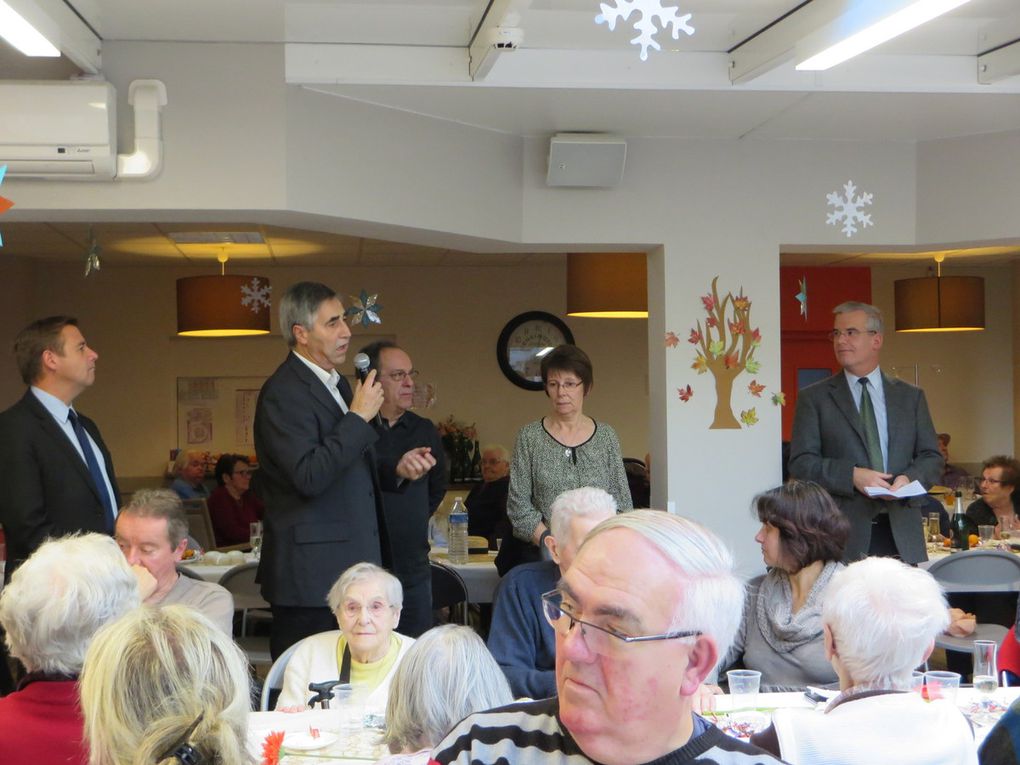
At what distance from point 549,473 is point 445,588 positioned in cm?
110

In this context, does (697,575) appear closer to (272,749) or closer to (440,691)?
(440,691)

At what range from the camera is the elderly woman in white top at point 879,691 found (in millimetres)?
2133

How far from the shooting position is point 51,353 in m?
4.41

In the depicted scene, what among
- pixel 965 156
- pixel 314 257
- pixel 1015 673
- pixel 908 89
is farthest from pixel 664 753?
pixel 314 257

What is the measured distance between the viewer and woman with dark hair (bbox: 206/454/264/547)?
8578 mm

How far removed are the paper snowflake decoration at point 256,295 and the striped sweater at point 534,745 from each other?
302 inches

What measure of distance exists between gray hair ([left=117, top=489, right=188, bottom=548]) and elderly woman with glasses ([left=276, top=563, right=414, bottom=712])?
59 cm

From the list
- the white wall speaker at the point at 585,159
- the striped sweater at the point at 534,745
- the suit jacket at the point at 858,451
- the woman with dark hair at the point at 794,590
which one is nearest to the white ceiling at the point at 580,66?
the white wall speaker at the point at 585,159

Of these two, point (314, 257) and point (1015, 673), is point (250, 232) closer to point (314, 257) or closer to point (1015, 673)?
point (314, 257)

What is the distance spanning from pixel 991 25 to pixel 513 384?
6.84 meters

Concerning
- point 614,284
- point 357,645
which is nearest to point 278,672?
point 357,645

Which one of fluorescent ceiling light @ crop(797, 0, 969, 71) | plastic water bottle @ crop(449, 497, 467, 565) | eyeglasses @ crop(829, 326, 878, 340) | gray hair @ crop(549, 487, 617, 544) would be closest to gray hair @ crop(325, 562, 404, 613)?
gray hair @ crop(549, 487, 617, 544)

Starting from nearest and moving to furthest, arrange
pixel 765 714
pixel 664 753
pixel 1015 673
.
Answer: pixel 664 753 → pixel 765 714 → pixel 1015 673

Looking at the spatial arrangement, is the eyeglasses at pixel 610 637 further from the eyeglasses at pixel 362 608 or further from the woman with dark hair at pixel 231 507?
the woman with dark hair at pixel 231 507
